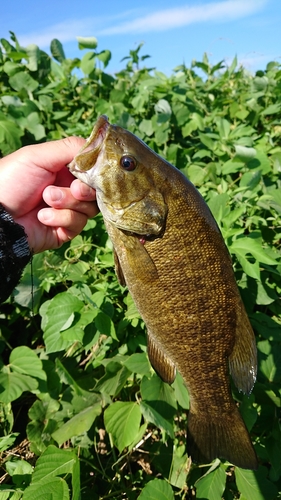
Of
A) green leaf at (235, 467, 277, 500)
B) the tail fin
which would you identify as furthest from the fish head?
green leaf at (235, 467, 277, 500)

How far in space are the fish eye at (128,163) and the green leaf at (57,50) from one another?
327cm

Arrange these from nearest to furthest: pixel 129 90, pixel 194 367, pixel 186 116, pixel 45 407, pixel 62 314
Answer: pixel 194 367
pixel 62 314
pixel 45 407
pixel 186 116
pixel 129 90

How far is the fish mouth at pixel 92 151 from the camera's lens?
143 centimetres

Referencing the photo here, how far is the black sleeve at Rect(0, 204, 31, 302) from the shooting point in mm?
1682

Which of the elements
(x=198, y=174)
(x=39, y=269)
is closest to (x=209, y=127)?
(x=198, y=174)

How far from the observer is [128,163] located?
143 centimetres

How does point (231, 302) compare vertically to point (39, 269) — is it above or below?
above

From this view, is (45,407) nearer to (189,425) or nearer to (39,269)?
(39,269)

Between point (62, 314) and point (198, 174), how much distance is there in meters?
1.47

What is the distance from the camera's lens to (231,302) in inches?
57.4

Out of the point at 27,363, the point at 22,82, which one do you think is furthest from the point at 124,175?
the point at 22,82

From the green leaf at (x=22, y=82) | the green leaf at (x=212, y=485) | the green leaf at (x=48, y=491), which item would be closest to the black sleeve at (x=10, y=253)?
the green leaf at (x=48, y=491)

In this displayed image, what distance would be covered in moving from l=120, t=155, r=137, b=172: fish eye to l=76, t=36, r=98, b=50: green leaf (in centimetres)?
280

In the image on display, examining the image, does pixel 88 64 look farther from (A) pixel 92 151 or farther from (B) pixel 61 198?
(A) pixel 92 151
